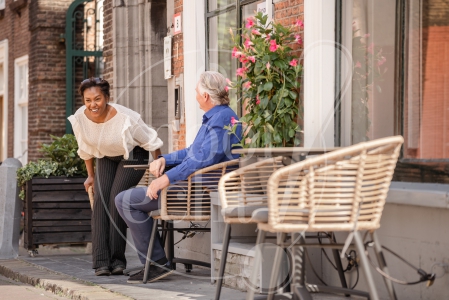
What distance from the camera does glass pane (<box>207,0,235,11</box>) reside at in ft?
28.4

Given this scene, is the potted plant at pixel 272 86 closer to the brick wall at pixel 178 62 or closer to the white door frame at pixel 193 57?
the white door frame at pixel 193 57

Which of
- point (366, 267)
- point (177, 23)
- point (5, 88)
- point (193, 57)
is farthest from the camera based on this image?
point (5, 88)

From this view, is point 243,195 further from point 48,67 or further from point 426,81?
point 48,67

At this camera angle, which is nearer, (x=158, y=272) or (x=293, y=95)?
(x=293, y=95)

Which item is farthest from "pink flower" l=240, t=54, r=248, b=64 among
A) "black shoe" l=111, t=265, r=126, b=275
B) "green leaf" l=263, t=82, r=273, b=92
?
"black shoe" l=111, t=265, r=126, b=275

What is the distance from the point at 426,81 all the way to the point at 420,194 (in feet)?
2.87

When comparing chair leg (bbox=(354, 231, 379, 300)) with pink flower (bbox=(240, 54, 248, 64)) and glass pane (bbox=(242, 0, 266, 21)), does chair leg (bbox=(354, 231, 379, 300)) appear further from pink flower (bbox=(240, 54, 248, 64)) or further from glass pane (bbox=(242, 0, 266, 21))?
glass pane (bbox=(242, 0, 266, 21))

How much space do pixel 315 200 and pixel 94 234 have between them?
143 inches

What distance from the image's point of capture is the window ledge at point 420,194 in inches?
201

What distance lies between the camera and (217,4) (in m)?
8.89

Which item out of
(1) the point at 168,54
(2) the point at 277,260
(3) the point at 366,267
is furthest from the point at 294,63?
(1) the point at 168,54

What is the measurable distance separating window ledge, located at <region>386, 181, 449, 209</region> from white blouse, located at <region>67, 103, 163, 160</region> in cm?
240

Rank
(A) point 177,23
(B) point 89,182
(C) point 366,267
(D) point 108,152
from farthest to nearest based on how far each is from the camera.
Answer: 1. (A) point 177,23
2. (B) point 89,182
3. (D) point 108,152
4. (C) point 366,267

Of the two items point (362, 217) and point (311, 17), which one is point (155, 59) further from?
point (362, 217)
